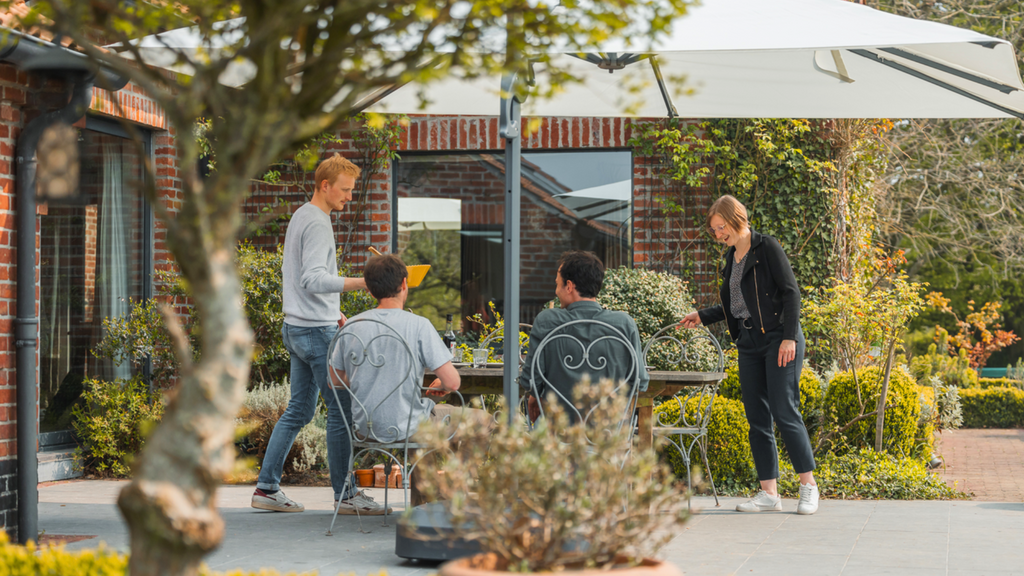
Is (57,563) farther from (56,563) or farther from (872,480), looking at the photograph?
(872,480)

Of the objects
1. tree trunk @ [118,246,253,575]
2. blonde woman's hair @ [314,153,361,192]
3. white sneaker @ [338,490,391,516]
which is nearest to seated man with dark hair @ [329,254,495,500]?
white sneaker @ [338,490,391,516]

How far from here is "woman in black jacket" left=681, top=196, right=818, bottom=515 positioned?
4688mm

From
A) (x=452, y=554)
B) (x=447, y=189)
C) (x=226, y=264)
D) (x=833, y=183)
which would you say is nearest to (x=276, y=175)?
(x=447, y=189)

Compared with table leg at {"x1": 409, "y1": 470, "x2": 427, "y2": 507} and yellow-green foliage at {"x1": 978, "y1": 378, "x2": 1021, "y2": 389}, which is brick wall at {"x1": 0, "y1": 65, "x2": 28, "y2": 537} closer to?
table leg at {"x1": 409, "y1": 470, "x2": 427, "y2": 507}

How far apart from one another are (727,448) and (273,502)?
2.74m

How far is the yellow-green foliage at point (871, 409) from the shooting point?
6.18 meters

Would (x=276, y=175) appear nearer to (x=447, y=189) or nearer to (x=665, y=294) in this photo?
(x=447, y=189)

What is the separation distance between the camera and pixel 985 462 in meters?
8.10

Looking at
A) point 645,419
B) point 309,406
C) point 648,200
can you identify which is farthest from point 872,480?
point 309,406

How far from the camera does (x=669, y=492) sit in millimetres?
1984

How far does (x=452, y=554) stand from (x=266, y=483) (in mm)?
1638

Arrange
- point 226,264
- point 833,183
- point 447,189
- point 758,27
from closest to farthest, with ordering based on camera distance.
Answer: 1. point 226,264
2. point 758,27
3. point 833,183
4. point 447,189

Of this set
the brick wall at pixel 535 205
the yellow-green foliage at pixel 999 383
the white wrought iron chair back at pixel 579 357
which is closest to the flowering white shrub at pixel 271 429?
the brick wall at pixel 535 205

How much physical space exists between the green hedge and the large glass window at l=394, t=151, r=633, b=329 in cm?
673
